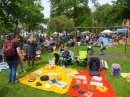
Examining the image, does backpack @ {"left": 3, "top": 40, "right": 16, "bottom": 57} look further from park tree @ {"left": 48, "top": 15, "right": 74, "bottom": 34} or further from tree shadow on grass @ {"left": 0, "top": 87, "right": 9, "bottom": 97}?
park tree @ {"left": 48, "top": 15, "right": 74, "bottom": 34}

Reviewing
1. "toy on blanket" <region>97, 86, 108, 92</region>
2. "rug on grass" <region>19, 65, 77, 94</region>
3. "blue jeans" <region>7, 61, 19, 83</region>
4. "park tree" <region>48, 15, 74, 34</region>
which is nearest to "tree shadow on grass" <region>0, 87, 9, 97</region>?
"blue jeans" <region>7, 61, 19, 83</region>

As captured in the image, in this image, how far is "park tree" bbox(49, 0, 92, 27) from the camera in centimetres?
3603

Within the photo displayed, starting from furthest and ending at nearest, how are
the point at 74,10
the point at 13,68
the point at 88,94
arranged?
the point at 74,10, the point at 13,68, the point at 88,94

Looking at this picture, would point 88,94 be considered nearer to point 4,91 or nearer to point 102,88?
point 102,88

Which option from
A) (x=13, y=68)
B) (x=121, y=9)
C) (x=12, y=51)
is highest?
(x=121, y=9)

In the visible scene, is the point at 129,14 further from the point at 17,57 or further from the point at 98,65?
the point at 17,57

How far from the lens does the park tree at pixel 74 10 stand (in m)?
36.0

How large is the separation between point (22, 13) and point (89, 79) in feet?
29.7

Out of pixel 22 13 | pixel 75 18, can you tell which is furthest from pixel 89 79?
pixel 75 18

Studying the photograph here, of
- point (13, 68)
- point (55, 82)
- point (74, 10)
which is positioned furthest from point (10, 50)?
point (74, 10)

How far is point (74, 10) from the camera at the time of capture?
37.4 meters

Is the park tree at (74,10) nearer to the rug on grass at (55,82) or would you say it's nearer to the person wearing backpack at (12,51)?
the rug on grass at (55,82)

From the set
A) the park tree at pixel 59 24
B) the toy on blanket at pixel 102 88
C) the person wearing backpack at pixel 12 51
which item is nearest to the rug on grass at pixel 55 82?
the person wearing backpack at pixel 12 51

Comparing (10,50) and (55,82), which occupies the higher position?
(10,50)
